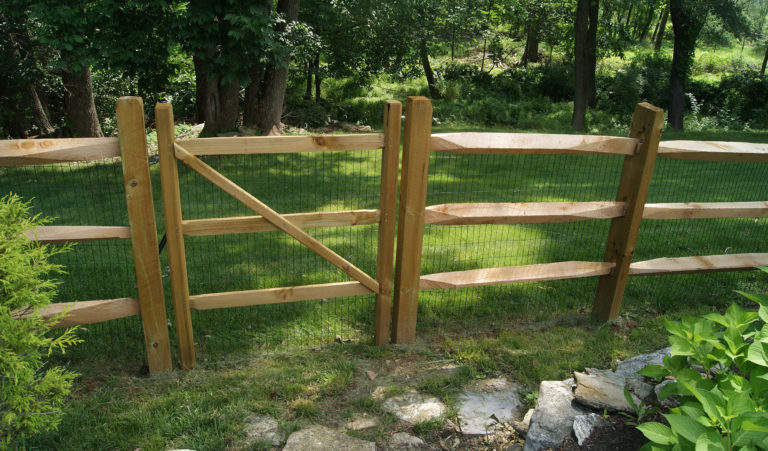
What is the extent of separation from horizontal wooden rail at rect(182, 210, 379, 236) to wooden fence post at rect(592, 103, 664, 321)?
6.55ft

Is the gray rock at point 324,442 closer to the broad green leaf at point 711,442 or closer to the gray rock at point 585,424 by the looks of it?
the gray rock at point 585,424

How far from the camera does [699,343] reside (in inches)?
116

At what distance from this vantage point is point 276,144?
3.78m

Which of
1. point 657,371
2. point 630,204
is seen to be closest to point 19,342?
point 657,371

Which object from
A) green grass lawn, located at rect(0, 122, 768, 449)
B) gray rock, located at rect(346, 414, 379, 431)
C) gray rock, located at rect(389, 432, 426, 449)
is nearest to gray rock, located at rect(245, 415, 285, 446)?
green grass lawn, located at rect(0, 122, 768, 449)

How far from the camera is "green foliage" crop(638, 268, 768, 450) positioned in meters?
2.30

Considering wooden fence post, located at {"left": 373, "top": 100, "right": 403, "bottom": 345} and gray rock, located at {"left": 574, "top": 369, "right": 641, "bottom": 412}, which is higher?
wooden fence post, located at {"left": 373, "top": 100, "right": 403, "bottom": 345}

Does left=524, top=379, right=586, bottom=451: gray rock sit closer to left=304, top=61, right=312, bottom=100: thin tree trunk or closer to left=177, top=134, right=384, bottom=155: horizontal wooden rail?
left=177, top=134, right=384, bottom=155: horizontal wooden rail

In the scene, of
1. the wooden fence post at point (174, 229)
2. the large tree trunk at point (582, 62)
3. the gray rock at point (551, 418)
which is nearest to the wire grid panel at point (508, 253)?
the gray rock at point (551, 418)

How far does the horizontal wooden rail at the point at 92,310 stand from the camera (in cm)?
364

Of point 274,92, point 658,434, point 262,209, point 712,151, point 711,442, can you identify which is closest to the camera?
point 711,442

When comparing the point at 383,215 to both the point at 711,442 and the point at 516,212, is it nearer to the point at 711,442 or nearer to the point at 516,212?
the point at 516,212

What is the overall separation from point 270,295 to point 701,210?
3494 mm

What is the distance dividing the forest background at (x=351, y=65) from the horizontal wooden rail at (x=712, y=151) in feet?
20.3
